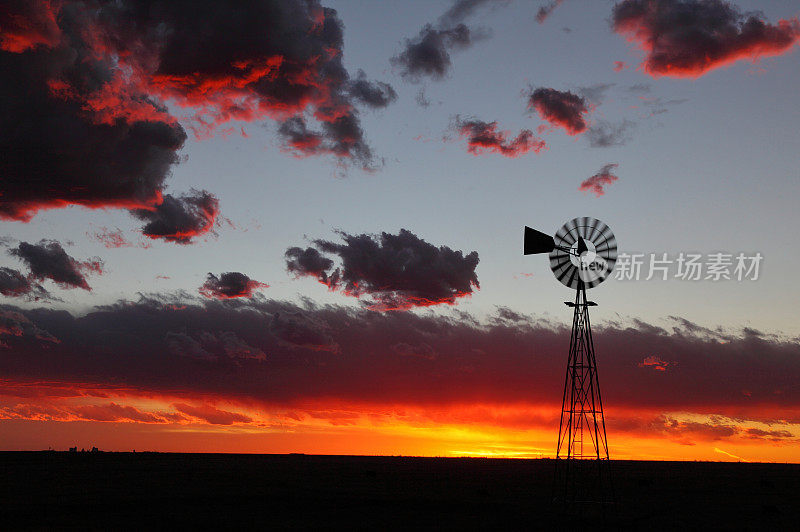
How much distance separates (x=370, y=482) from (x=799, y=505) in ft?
147

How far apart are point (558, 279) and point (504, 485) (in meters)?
44.8

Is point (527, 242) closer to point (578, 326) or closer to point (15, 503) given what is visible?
point (578, 326)

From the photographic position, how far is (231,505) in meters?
54.4

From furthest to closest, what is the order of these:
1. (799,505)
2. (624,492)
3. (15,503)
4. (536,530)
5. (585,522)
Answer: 1. (624,492)
2. (799,505)
3. (15,503)
4. (585,522)
5. (536,530)

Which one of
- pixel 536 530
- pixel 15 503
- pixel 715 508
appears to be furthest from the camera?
pixel 715 508

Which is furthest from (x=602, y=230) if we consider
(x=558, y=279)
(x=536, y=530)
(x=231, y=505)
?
(x=231, y=505)

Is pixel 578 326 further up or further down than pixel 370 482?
further up

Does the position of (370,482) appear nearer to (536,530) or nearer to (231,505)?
(231,505)

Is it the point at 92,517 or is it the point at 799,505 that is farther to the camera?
the point at 799,505

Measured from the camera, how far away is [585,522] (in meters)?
44.8

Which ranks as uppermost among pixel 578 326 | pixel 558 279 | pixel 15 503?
pixel 558 279

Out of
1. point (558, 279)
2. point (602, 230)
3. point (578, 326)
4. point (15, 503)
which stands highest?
point (602, 230)

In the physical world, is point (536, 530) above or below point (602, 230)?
below

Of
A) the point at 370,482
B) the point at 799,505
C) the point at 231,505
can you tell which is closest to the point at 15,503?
the point at 231,505
